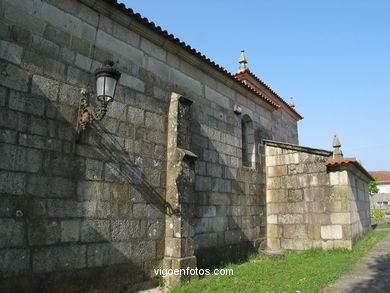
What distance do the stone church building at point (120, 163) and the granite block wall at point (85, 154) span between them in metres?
0.02

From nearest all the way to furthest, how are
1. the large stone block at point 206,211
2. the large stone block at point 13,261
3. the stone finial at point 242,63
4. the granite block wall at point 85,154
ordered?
the large stone block at point 13,261 < the granite block wall at point 85,154 < the large stone block at point 206,211 < the stone finial at point 242,63

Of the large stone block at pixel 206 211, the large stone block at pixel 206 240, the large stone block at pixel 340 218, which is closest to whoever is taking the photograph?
the large stone block at pixel 206 240

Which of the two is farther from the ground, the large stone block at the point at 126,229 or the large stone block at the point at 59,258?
the large stone block at the point at 126,229

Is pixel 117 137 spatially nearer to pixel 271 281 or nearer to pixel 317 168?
pixel 271 281

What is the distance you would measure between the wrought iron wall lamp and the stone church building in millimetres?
16

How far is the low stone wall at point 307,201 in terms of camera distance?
27.2 ft

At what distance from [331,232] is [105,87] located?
7.03 m

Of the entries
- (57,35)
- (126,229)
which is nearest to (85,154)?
(126,229)

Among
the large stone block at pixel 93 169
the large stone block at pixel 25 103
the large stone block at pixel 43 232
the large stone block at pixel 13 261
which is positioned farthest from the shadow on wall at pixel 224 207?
the large stone block at pixel 13 261

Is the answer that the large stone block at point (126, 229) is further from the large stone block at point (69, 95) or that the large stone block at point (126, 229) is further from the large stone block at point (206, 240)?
the large stone block at point (69, 95)

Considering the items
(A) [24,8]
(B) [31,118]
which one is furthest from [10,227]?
(A) [24,8]

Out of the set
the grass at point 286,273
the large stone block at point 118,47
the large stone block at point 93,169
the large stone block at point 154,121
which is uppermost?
the large stone block at point 118,47

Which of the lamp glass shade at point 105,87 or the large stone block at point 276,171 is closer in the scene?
the lamp glass shade at point 105,87

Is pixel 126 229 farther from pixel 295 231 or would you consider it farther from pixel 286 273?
pixel 295 231
